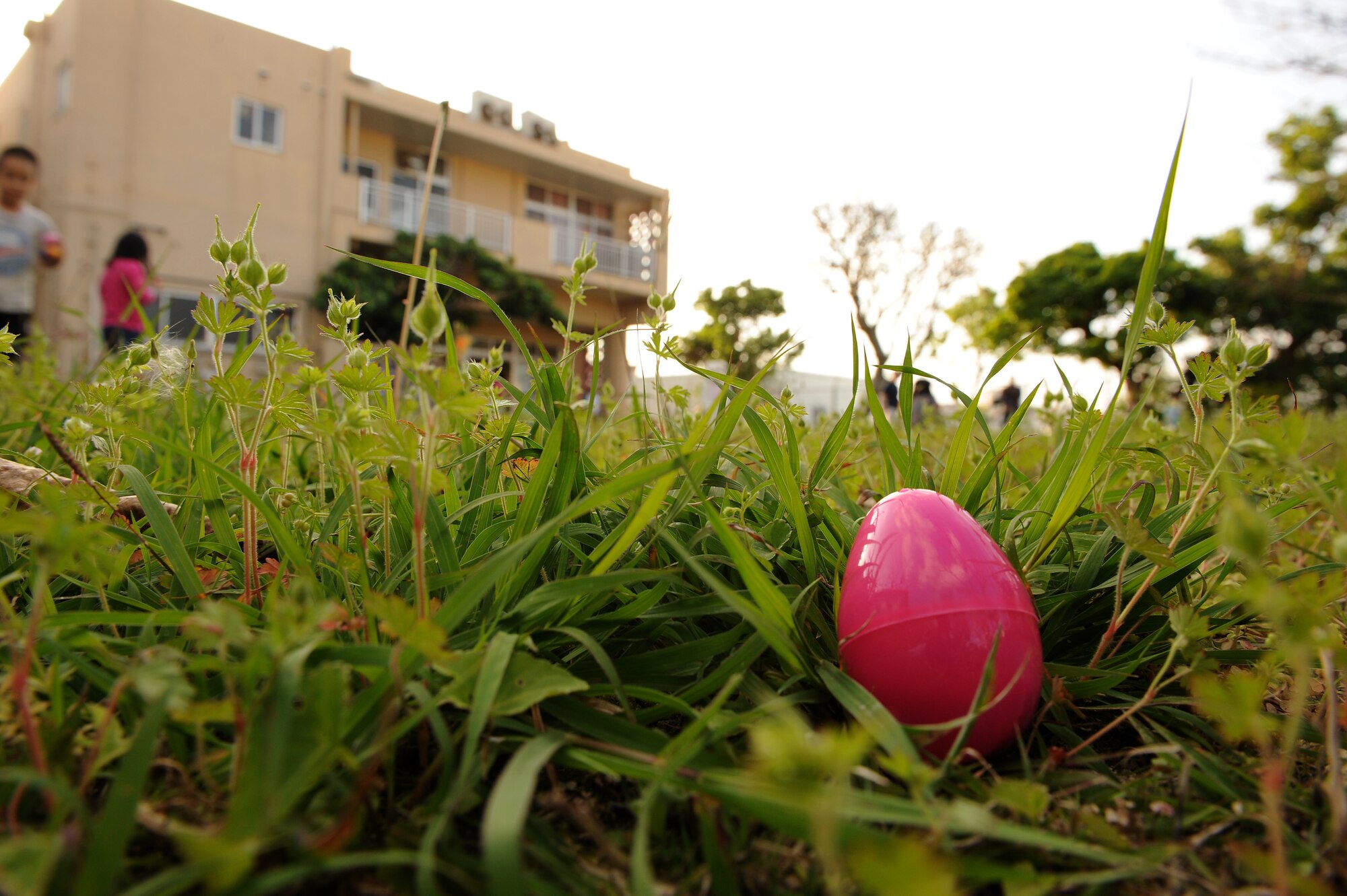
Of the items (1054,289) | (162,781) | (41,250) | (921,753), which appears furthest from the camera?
(1054,289)

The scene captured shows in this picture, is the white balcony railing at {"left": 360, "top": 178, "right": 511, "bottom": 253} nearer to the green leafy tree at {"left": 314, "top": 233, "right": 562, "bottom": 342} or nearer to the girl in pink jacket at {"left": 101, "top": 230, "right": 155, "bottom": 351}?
the green leafy tree at {"left": 314, "top": 233, "right": 562, "bottom": 342}

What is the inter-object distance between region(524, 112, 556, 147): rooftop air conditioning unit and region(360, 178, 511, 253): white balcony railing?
87.9 inches

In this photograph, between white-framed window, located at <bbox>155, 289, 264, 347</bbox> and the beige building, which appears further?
the beige building

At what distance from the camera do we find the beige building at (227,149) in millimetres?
12430

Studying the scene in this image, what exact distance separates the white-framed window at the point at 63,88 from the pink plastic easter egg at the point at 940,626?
16.8 meters

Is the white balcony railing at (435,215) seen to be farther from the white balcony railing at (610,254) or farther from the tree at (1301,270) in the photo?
the tree at (1301,270)

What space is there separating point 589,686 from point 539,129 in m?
20.8

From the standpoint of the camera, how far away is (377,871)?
553mm

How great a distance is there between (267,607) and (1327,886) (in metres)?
0.98

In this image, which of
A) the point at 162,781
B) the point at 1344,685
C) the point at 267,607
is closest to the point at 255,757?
the point at 162,781

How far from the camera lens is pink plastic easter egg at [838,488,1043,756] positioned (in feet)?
2.46

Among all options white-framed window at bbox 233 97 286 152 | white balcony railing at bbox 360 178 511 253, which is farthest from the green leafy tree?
white-framed window at bbox 233 97 286 152

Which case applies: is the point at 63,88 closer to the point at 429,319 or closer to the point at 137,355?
the point at 137,355

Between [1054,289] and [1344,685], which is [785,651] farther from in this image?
[1054,289]
